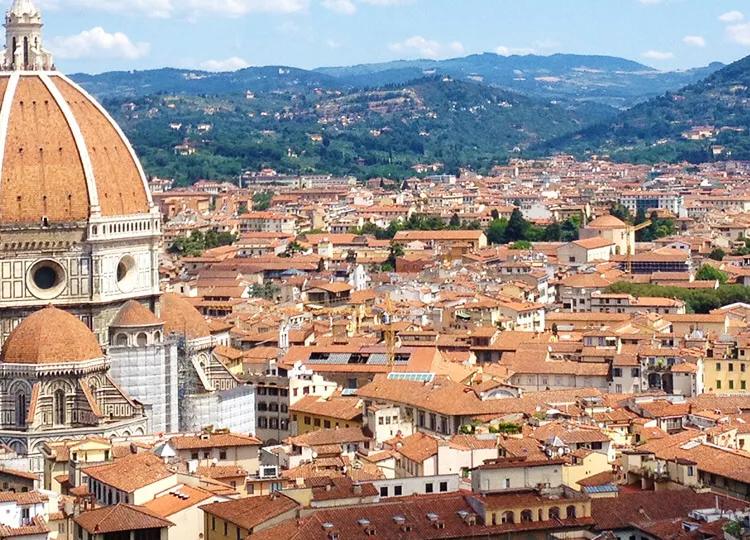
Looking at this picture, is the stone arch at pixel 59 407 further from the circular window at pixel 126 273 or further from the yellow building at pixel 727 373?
the yellow building at pixel 727 373

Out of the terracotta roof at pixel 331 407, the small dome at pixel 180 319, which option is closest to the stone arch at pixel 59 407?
the small dome at pixel 180 319

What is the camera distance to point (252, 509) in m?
35.2

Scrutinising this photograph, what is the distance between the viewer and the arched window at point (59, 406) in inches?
1929

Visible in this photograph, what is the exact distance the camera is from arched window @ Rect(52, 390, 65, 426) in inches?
1929

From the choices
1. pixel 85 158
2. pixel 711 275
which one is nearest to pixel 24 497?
pixel 85 158

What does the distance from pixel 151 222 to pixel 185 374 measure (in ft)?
14.7

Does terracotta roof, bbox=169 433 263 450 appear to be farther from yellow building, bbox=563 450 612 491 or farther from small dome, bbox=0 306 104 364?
yellow building, bbox=563 450 612 491

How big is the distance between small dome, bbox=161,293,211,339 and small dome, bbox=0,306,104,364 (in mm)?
4690

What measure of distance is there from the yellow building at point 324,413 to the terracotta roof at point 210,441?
639cm

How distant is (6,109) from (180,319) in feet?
22.8

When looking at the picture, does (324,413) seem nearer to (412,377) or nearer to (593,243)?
(412,377)

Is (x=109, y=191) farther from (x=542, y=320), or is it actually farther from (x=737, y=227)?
(x=737, y=227)

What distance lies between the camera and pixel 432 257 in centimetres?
10438

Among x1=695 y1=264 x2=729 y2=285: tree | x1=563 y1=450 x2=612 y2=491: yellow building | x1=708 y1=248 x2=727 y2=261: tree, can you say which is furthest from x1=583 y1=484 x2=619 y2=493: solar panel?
x1=708 y1=248 x2=727 y2=261: tree
